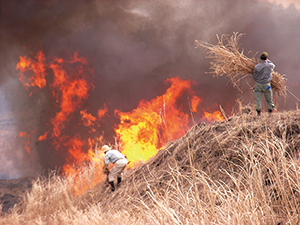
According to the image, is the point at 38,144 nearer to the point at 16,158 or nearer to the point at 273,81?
the point at 16,158

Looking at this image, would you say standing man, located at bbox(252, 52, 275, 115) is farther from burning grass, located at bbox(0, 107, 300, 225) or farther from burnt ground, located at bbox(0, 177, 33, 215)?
burnt ground, located at bbox(0, 177, 33, 215)

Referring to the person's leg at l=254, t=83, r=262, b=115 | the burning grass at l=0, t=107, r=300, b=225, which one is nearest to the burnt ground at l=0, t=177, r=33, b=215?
the burning grass at l=0, t=107, r=300, b=225

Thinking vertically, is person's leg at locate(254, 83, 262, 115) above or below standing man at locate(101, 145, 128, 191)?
above

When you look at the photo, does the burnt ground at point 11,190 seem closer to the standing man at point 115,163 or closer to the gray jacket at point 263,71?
the standing man at point 115,163

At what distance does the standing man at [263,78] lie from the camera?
5.94 meters

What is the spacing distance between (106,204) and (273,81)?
5.60 meters

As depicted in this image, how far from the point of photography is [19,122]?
2403 centimetres

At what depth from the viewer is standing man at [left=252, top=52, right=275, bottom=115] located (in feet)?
19.5

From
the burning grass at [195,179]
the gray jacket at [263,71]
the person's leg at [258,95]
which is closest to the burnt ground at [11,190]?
the burning grass at [195,179]

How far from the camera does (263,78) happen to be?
19.8 ft

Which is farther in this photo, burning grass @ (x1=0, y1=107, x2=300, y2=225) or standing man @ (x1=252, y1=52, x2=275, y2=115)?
standing man @ (x1=252, y1=52, x2=275, y2=115)

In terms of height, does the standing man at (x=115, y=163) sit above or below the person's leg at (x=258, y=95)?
below

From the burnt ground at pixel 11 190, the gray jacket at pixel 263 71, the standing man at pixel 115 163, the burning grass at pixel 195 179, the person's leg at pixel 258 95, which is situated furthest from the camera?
the burnt ground at pixel 11 190

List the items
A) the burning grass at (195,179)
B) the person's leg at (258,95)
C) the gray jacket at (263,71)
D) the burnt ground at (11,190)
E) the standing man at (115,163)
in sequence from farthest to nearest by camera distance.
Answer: the burnt ground at (11,190), the standing man at (115,163), the person's leg at (258,95), the gray jacket at (263,71), the burning grass at (195,179)
